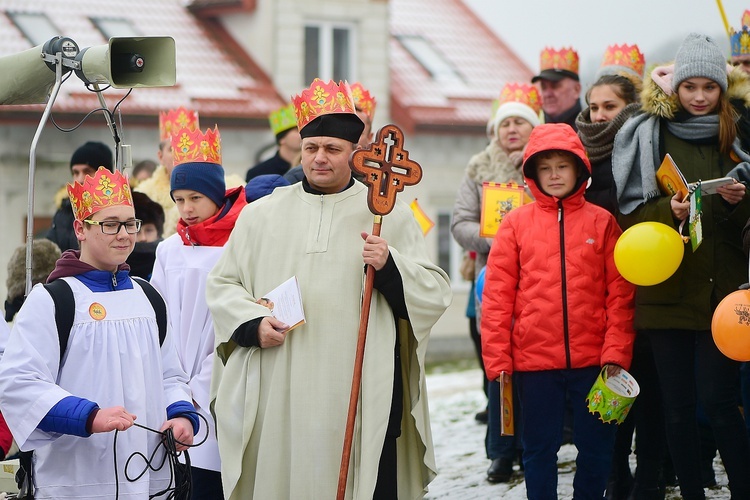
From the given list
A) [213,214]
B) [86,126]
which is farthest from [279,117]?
[86,126]

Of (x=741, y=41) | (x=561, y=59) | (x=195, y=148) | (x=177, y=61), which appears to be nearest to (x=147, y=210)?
(x=195, y=148)

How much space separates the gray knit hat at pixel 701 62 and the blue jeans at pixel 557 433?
1583 mm

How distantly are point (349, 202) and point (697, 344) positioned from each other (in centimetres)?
197

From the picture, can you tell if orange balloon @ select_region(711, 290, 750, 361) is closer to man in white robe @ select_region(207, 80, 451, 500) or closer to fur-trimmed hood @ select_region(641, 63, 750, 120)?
fur-trimmed hood @ select_region(641, 63, 750, 120)

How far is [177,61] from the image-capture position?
2123 centimetres

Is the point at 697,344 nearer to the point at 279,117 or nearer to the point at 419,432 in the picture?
the point at 419,432

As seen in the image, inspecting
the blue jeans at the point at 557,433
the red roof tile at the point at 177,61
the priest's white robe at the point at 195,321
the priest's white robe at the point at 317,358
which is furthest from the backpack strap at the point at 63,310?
the red roof tile at the point at 177,61

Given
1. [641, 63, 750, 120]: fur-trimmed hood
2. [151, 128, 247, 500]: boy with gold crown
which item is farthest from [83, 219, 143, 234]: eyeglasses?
[641, 63, 750, 120]: fur-trimmed hood

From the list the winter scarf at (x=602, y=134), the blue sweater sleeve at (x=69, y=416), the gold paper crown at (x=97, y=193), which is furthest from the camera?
the winter scarf at (x=602, y=134)

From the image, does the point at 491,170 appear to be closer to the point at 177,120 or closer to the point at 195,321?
the point at 177,120

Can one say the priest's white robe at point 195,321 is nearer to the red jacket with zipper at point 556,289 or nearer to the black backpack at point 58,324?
the black backpack at point 58,324

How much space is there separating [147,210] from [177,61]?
1354 cm

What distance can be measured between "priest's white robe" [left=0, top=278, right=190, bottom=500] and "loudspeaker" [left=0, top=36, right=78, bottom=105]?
1.57 metres

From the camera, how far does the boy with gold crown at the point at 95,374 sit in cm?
490
